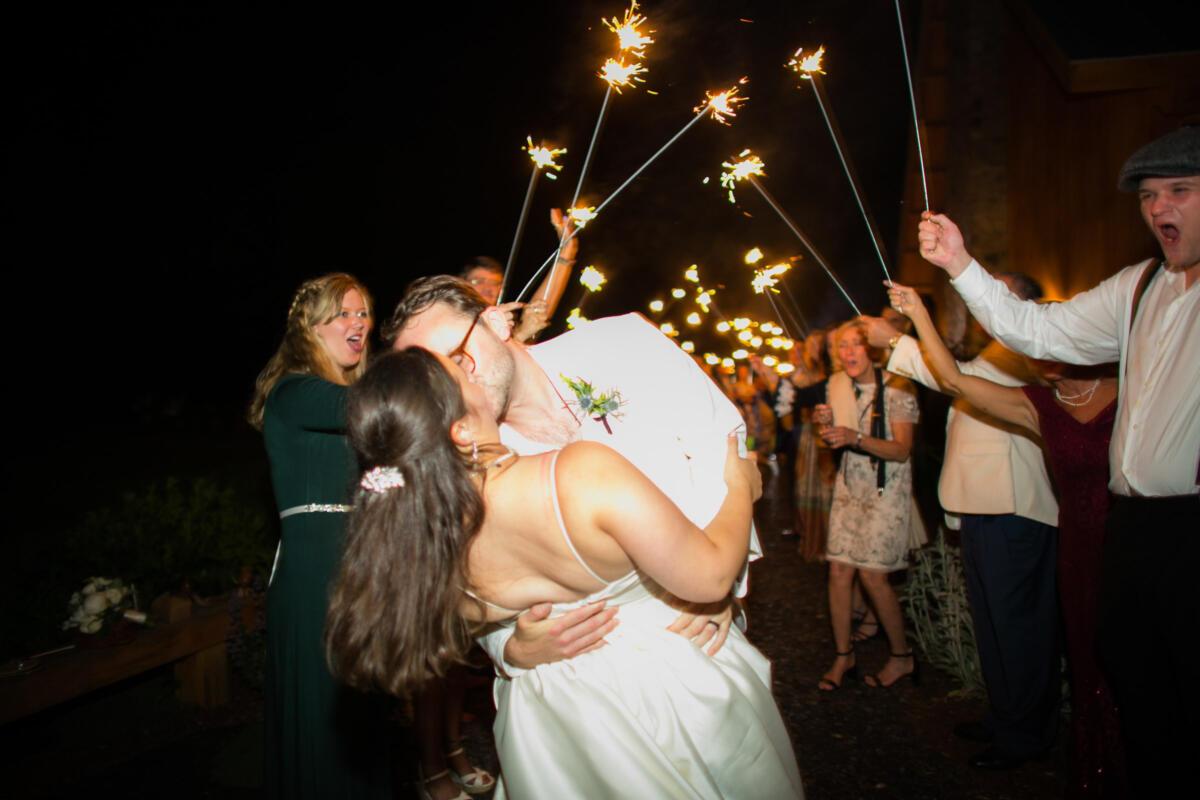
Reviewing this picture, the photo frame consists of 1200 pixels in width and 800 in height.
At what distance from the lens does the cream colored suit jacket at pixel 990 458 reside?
3.98m

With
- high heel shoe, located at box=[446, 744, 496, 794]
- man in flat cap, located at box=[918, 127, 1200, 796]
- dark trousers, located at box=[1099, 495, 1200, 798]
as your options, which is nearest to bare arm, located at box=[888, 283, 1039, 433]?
man in flat cap, located at box=[918, 127, 1200, 796]

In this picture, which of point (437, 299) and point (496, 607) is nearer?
point (496, 607)

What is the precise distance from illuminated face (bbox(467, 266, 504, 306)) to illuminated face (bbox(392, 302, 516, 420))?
202 centimetres

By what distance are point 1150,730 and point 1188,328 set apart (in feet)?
4.34

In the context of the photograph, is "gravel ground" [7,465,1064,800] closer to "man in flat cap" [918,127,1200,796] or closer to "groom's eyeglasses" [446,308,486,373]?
"man in flat cap" [918,127,1200,796]

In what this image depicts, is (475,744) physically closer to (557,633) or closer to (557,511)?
(557,633)

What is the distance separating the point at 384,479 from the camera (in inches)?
73.0

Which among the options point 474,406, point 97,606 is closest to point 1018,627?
point 474,406

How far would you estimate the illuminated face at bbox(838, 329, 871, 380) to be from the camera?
17.3 feet

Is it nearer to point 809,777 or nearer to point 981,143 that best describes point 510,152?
point 981,143

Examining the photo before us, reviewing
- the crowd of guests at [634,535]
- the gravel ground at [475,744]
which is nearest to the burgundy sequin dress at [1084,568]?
the crowd of guests at [634,535]

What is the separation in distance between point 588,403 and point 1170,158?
6.58 ft

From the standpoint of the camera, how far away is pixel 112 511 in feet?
17.6

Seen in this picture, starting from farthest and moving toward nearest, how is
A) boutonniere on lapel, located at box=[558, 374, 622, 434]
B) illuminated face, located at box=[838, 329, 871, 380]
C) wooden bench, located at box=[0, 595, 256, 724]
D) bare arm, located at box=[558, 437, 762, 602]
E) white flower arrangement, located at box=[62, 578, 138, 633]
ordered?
illuminated face, located at box=[838, 329, 871, 380], white flower arrangement, located at box=[62, 578, 138, 633], wooden bench, located at box=[0, 595, 256, 724], boutonniere on lapel, located at box=[558, 374, 622, 434], bare arm, located at box=[558, 437, 762, 602]
